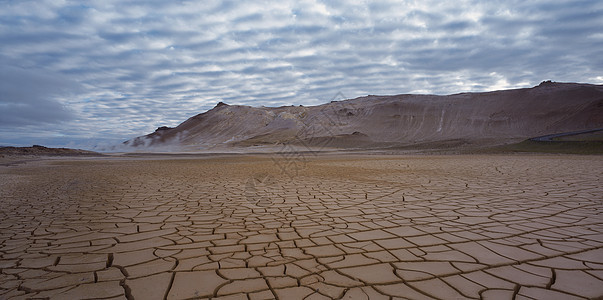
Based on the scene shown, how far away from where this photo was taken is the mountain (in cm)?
4038

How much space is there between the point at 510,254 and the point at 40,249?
375 cm

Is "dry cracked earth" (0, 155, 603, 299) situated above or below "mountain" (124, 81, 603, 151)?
below

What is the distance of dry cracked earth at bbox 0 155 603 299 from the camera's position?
6.70 feet

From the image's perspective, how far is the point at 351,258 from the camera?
8.21ft

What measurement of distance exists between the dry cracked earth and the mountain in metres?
28.6

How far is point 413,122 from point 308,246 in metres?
49.1

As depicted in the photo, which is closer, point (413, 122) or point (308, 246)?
point (308, 246)

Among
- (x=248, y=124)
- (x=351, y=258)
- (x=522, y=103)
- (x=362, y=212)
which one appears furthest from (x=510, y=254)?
(x=248, y=124)

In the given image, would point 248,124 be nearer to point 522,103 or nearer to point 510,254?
point 522,103

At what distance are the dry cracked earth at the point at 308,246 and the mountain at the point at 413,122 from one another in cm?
2856

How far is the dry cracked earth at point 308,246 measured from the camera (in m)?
2.04

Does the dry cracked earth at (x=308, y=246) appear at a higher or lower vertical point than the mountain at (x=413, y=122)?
lower

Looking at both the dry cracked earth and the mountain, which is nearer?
the dry cracked earth

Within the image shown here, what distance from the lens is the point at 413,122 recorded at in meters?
49.0
